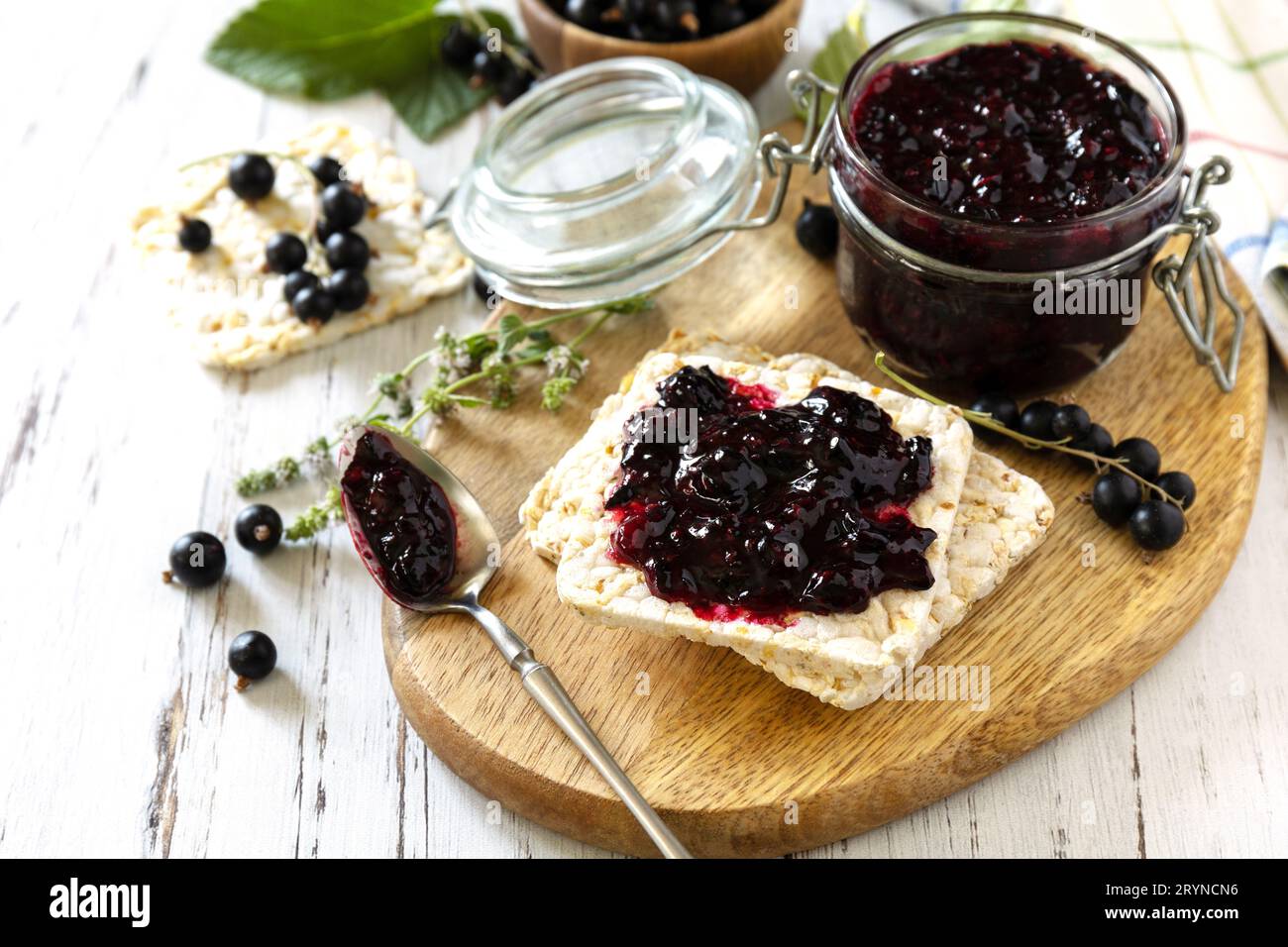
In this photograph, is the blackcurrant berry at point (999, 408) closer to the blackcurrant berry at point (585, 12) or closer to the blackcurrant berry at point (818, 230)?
the blackcurrant berry at point (818, 230)

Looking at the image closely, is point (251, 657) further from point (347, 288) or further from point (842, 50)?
point (842, 50)

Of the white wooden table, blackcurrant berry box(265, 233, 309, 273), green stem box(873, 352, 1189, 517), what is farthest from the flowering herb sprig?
green stem box(873, 352, 1189, 517)

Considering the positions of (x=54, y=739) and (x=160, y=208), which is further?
(x=160, y=208)

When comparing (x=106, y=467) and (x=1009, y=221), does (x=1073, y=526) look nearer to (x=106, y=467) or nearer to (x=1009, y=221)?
(x=1009, y=221)

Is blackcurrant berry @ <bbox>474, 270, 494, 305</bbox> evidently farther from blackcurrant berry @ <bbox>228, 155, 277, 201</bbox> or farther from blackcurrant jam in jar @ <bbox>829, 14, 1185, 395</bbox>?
blackcurrant jam in jar @ <bbox>829, 14, 1185, 395</bbox>
